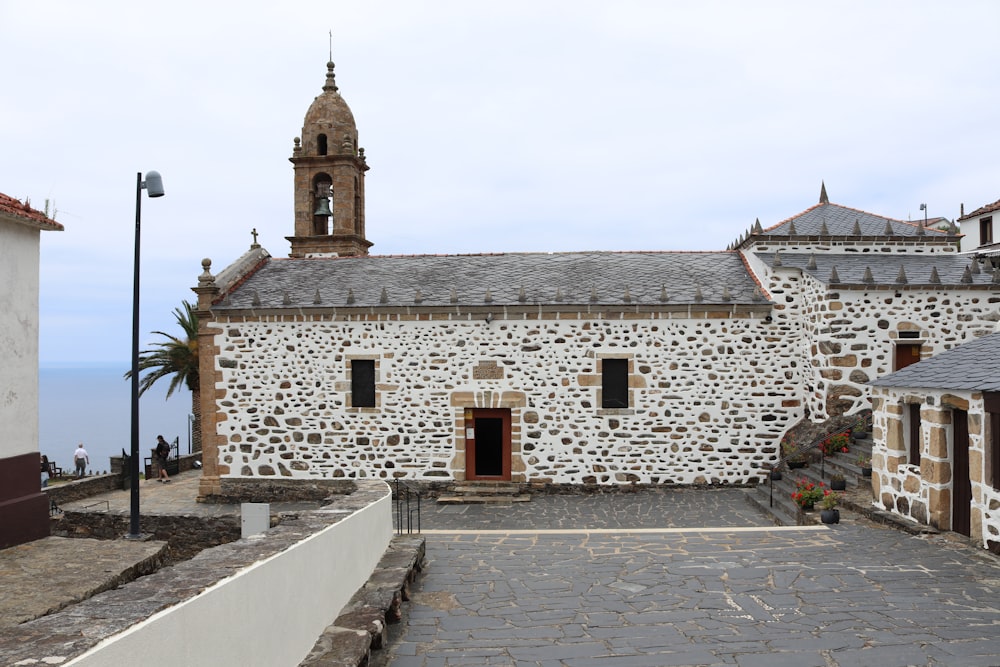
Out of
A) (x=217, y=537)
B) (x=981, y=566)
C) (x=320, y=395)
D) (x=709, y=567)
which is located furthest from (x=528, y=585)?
(x=320, y=395)

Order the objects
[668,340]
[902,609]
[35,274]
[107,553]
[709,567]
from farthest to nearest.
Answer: [668,340], [35,274], [107,553], [709,567], [902,609]

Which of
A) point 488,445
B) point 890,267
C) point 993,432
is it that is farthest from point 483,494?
point 890,267

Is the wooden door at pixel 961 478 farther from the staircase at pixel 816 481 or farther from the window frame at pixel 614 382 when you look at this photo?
the window frame at pixel 614 382

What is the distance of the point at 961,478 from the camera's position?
29.3 feet

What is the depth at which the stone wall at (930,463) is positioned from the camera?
27.3 ft

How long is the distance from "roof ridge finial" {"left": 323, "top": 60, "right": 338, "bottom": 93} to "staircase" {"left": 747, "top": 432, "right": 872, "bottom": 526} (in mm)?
17810

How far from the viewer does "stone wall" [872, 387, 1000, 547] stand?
8.33 metres

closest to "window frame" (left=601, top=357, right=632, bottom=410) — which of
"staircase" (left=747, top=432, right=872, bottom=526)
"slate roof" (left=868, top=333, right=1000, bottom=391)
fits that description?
"staircase" (left=747, top=432, right=872, bottom=526)

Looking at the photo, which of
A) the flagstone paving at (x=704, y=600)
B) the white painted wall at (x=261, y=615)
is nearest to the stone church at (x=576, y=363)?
the flagstone paving at (x=704, y=600)

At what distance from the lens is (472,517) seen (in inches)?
575

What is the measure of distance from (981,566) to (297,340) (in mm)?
13854

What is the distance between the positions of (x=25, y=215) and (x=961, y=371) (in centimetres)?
1208

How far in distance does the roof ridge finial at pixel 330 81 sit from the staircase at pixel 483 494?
1440cm

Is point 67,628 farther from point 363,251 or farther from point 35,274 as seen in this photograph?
point 363,251
